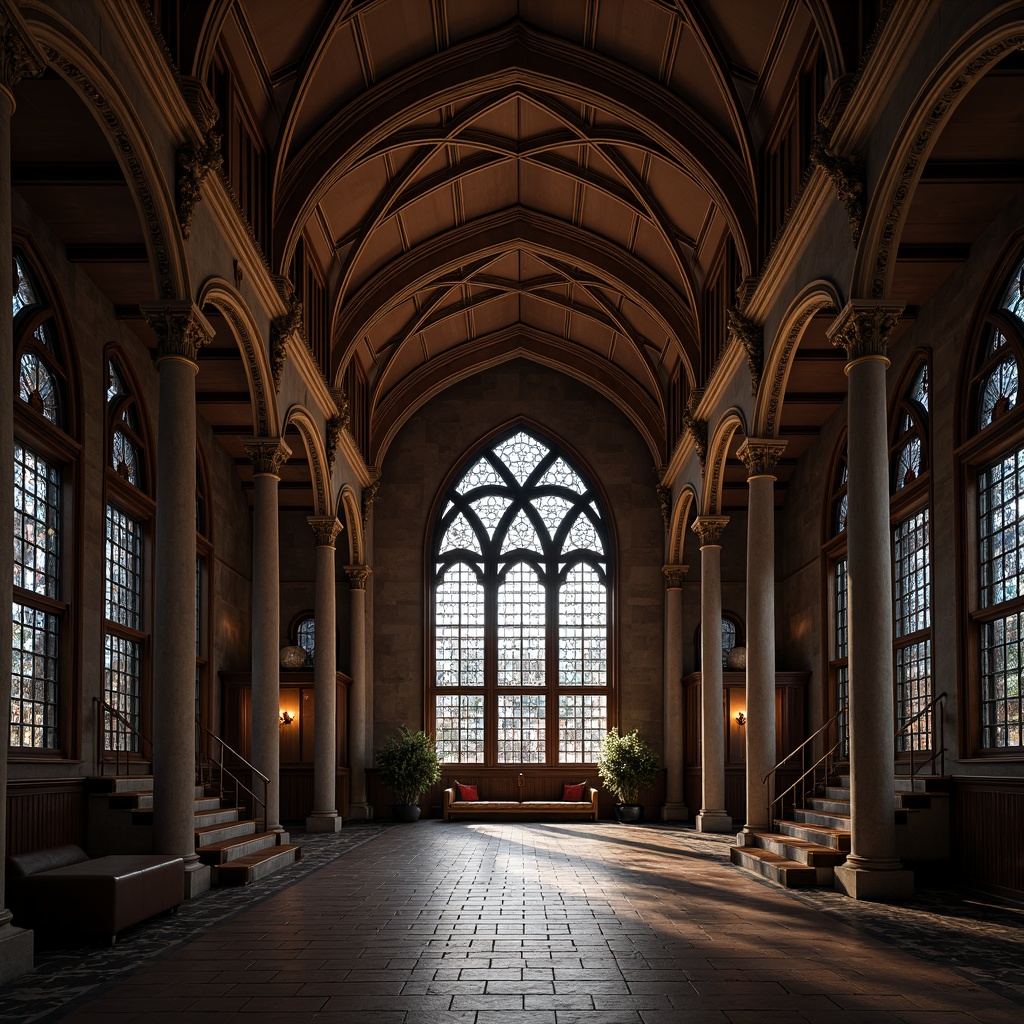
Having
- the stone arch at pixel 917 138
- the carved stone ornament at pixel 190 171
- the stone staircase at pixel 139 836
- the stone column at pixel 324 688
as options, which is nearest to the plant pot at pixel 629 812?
the stone column at pixel 324 688

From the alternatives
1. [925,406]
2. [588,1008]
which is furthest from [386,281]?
[588,1008]

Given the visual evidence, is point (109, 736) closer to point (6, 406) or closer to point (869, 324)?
point (6, 406)

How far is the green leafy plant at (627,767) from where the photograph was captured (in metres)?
25.8

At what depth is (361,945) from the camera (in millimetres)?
9578

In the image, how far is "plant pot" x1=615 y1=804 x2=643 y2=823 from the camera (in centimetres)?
2600

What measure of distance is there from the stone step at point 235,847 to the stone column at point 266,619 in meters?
0.87

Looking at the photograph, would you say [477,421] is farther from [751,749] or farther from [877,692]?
[877,692]

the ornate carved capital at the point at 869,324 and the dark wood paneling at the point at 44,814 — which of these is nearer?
the dark wood paneling at the point at 44,814

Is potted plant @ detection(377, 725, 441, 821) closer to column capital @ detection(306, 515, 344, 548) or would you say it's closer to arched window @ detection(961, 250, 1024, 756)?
column capital @ detection(306, 515, 344, 548)

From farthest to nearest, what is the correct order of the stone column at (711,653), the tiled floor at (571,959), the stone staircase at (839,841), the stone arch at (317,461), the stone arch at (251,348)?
1. the stone column at (711,653)
2. the stone arch at (317,461)
3. the stone arch at (251,348)
4. the stone staircase at (839,841)
5. the tiled floor at (571,959)

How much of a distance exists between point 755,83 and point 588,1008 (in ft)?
43.1

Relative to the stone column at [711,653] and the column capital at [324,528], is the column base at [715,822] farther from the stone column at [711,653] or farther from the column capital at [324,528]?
the column capital at [324,528]

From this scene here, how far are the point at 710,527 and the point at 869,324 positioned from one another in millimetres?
9697

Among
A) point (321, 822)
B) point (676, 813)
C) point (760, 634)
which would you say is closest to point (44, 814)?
point (760, 634)
